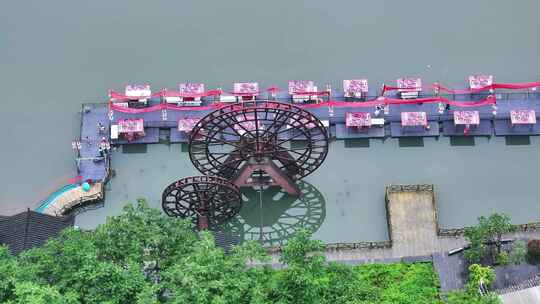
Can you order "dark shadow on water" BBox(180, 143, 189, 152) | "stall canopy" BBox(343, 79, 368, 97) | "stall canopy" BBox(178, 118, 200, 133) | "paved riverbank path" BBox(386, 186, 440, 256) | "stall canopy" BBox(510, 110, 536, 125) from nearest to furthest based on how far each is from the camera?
"paved riverbank path" BBox(386, 186, 440, 256)
"stall canopy" BBox(178, 118, 200, 133)
"stall canopy" BBox(510, 110, 536, 125)
"dark shadow on water" BBox(180, 143, 189, 152)
"stall canopy" BBox(343, 79, 368, 97)

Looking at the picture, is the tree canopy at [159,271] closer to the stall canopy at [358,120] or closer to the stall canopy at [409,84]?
the stall canopy at [358,120]

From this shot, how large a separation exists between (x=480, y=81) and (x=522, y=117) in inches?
194

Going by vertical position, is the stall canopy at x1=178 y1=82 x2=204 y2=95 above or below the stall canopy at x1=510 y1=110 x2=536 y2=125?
above

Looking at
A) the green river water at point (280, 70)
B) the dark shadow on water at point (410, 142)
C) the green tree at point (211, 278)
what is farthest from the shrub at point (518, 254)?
the green tree at point (211, 278)

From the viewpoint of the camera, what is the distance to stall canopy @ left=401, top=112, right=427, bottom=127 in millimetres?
77688

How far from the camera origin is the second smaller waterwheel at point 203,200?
6956cm

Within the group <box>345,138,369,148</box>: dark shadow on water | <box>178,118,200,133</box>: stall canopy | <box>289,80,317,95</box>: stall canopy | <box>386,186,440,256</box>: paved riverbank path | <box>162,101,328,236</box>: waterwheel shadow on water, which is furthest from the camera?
<box>289,80,317,95</box>: stall canopy

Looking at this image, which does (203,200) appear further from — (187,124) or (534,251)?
(534,251)

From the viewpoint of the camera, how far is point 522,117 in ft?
255

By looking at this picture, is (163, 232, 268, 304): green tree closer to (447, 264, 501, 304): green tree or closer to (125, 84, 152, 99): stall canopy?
(447, 264, 501, 304): green tree

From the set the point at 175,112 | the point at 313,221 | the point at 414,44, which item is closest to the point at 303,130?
the point at 313,221

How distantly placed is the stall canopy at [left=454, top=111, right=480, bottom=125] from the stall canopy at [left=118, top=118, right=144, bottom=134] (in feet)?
84.4

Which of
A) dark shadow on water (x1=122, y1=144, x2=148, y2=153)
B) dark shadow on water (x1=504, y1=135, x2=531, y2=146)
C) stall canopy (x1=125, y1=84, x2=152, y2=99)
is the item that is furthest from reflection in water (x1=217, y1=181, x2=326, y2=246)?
dark shadow on water (x1=504, y1=135, x2=531, y2=146)

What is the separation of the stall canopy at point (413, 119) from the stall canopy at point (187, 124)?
55.2 feet
